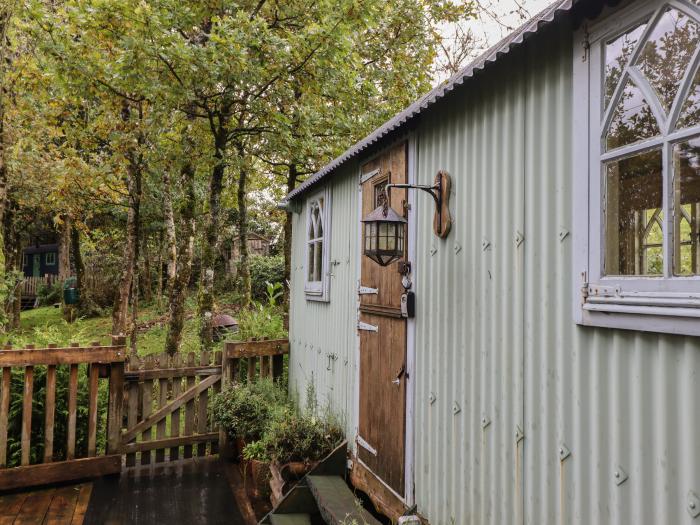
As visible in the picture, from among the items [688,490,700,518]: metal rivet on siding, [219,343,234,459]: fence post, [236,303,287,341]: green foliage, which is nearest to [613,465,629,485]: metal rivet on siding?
[688,490,700,518]: metal rivet on siding

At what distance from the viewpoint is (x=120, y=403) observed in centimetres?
526

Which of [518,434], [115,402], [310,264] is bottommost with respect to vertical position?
[115,402]

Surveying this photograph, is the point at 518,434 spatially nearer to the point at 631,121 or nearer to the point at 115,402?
the point at 631,121

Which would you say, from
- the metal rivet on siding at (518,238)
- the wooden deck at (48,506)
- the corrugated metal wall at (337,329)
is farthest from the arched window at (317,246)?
the metal rivet on siding at (518,238)

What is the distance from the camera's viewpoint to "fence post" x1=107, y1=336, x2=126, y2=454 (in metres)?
5.20

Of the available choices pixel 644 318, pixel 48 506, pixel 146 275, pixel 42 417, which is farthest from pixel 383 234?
pixel 146 275

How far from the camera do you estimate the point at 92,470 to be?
4.96 meters

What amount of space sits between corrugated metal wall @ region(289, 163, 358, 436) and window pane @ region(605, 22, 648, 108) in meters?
2.98

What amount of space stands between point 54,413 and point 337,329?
120 inches

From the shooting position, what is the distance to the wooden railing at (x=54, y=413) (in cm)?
468

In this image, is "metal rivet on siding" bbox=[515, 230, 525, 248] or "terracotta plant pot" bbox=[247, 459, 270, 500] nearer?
"metal rivet on siding" bbox=[515, 230, 525, 248]

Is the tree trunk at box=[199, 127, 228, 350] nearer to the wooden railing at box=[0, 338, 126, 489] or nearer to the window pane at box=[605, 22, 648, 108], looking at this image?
the wooden railing at box=[0, 338, 126, 489]

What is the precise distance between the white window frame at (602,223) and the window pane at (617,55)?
24 millimetres

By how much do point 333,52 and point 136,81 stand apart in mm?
2775
